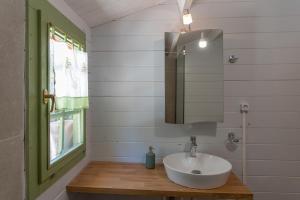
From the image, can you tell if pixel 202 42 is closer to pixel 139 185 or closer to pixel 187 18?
pixel 187 18

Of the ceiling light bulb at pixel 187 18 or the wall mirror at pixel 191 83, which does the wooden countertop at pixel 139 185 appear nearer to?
the wall mirror at pixel 191 83

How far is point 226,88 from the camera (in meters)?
1.93

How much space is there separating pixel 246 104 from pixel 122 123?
109cm

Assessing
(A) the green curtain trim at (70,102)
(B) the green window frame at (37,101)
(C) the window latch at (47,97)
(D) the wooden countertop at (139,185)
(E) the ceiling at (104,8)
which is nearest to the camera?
(B) the green window frame at (37,101)

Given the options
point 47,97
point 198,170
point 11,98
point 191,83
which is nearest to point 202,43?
point 191,83

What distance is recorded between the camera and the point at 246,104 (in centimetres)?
191

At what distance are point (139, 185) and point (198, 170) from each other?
0.53 meters

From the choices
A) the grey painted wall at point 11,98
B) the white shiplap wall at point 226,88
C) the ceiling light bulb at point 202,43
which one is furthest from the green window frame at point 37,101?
the ceiling light bulb at point 202,43

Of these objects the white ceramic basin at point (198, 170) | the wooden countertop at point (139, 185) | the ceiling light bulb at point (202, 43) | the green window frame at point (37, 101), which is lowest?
the wooden countertop at point (139, 185)

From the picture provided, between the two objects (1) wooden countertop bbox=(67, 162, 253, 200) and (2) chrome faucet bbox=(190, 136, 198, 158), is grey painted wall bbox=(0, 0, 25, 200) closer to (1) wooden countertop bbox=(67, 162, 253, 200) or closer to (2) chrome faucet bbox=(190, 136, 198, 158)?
(1) wooden countertop bbox=(67, 162, 253, 200)

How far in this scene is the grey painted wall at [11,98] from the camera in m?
0.74

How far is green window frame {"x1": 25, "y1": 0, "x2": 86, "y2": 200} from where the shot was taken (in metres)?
1.02

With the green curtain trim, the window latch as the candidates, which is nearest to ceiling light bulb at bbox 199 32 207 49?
the green curtain trim

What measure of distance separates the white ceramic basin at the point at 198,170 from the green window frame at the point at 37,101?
2.55 ft
